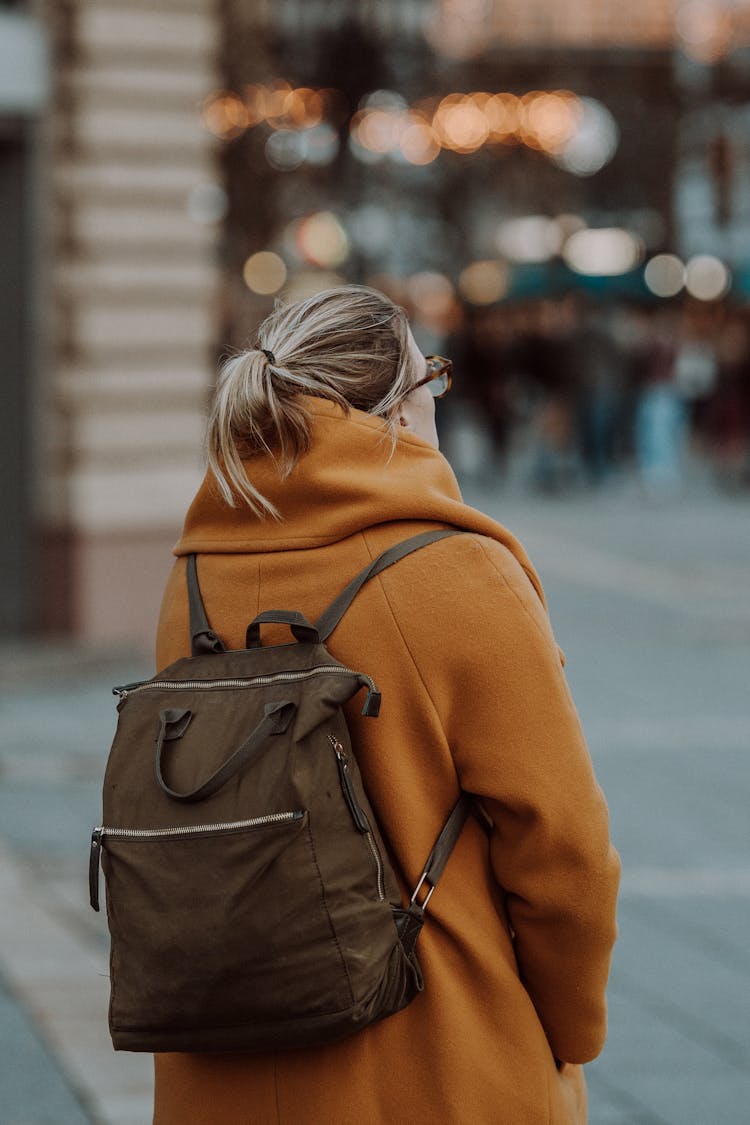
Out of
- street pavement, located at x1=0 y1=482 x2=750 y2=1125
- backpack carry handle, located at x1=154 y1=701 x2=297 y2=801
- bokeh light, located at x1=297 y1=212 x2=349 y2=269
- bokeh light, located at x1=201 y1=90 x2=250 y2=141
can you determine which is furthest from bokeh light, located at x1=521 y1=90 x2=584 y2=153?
backpack carry handle, located at x1=154 y1=701 x2=297 y2=801

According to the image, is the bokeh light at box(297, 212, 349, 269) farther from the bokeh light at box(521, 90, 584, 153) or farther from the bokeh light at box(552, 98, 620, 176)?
the bokeh light at box(552, 98, 620, 176)

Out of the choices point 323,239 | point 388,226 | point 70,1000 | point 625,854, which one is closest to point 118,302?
point 625,854

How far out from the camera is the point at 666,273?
37844mm

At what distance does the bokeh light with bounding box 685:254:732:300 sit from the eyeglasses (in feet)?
124

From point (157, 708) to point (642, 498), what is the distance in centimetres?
2016

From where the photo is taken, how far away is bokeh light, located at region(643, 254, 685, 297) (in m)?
36.7

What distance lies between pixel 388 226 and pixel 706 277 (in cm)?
747

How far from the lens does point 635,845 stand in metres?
6.59

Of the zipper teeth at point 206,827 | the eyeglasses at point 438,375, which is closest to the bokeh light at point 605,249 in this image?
the eyeglasses at point 438,375

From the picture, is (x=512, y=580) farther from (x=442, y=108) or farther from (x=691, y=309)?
(x=691, y=309)

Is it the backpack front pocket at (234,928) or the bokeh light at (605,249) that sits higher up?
the backpack front pocket at (234,928)

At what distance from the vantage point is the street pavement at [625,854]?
4184 millimetres

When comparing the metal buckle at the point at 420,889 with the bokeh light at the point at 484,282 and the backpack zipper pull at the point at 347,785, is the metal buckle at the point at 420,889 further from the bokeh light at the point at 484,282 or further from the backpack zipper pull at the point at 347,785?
the bokeh light at the point at 484,282

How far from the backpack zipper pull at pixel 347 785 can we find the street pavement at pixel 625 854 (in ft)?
6.91
